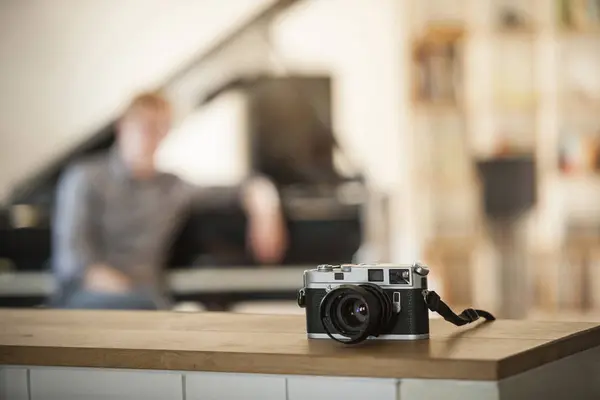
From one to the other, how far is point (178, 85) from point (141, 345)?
3248 millimetres

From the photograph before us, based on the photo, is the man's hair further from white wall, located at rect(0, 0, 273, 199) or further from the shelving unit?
the shelving unit

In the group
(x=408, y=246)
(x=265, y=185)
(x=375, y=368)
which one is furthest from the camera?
(x=408, y=246)

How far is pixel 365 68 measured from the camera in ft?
14.9

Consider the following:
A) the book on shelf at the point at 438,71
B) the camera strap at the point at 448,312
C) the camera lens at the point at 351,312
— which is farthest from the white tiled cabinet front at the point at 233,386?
the book on shelf at the point at 438,71

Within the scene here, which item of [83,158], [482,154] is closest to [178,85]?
[83,158]

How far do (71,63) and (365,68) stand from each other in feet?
4.59

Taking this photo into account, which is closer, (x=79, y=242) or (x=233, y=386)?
(x=233, y=386)

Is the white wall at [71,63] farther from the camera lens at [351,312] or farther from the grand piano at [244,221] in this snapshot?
the camera lens at [351,312]

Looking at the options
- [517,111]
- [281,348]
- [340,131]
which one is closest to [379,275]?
[281,348]

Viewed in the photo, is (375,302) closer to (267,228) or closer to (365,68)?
(267,228)

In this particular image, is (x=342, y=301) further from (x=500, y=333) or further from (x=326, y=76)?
(x=326, y=76)

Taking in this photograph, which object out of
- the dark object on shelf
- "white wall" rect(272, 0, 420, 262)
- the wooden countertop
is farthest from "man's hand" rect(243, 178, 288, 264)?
the wooden countertop

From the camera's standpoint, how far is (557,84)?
4.70 m

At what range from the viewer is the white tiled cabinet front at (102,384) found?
51.3 inches
